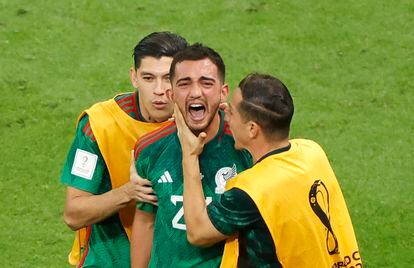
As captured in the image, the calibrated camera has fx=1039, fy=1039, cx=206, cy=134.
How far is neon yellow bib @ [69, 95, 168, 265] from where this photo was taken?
6012 millimetres

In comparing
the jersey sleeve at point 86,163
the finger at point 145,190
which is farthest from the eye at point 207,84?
the jersey sleeve at point 86,163

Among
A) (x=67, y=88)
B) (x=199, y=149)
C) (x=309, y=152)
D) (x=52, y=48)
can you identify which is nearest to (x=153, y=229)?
(x=199, y=149)

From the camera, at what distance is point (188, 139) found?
5355 millimetres

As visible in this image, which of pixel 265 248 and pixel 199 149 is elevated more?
pixel 199 149

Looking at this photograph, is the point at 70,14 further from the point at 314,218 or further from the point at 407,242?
the point at 314,218

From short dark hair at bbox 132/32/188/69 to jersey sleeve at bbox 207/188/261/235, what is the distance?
4.20 feet

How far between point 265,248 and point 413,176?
5.83m

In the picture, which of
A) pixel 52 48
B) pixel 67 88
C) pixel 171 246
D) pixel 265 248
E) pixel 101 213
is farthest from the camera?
pixel 52 48

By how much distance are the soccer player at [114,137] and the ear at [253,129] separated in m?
0.91

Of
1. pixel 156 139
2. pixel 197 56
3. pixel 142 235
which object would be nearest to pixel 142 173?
pixel 156 139

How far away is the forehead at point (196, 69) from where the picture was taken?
540 cm

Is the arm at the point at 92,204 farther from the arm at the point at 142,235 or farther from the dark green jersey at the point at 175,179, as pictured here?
the dark green jersey at the point at 175,179

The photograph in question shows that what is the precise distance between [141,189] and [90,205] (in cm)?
51

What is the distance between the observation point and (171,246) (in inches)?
214
